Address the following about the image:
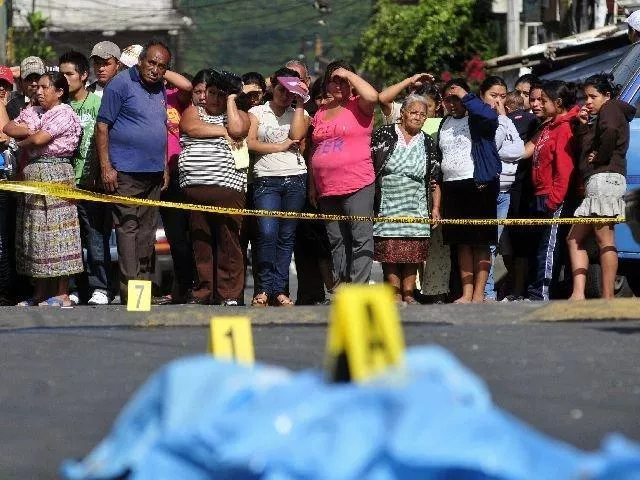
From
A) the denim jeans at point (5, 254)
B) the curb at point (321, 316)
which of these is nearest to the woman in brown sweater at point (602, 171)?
the curb at point (321, 316)

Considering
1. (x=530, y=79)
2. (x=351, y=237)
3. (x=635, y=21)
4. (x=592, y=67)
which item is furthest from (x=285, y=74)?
(x=592, y=67)

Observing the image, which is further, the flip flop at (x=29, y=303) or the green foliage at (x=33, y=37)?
the green foliage at (x=33, y=37)

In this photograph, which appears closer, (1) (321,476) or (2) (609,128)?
(1) (321,476)

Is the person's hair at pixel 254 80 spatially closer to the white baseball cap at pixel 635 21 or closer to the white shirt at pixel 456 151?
the white shirt at pixel 456 151

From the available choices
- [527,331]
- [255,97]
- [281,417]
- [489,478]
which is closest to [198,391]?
[281,417]

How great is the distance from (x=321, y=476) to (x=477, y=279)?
9.48 meters

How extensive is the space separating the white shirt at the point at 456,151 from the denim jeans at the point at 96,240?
271cm

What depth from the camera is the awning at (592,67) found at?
1445 cm

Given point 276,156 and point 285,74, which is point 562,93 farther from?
point 276,156

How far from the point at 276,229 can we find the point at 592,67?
13.1 feet

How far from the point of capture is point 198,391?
3680 millimetres

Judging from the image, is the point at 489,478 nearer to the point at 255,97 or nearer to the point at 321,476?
the point at 321,476

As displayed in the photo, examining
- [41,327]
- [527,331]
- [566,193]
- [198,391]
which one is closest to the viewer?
[198,391]

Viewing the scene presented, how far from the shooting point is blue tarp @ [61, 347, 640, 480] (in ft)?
10.1
